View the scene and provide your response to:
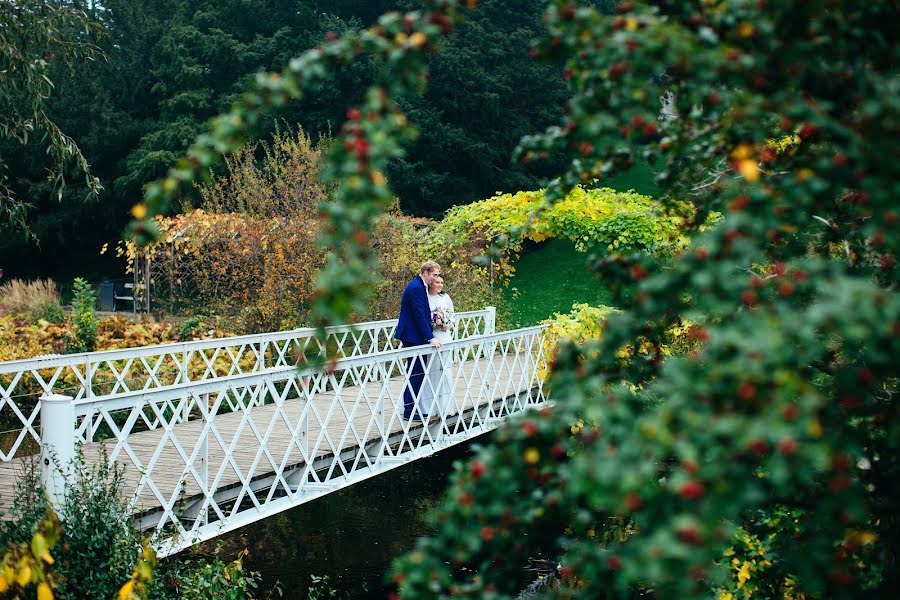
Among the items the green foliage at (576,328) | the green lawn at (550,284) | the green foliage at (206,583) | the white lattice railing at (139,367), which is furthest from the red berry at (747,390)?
the green lawn at (550,284)

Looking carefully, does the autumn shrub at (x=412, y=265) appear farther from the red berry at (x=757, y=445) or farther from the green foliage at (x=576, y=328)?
the red berry at (x=757, y=445)

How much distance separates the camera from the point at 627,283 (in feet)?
9.09

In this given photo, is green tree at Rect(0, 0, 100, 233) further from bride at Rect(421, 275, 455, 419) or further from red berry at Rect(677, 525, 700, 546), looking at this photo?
red berry at Rect(677, 525, 700, 546)

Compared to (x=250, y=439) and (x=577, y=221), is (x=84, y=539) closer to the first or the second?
(x=250, y=439)

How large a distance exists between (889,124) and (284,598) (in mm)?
6918

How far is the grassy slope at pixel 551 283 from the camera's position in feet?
74.9

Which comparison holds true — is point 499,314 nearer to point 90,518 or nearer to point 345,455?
point 345,455

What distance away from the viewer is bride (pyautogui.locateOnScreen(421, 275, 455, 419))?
319 inches

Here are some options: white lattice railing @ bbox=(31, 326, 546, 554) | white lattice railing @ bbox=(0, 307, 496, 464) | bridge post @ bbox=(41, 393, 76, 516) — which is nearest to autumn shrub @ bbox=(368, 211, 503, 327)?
white lattice railing @ bbox=(0, 307, 496, 464)

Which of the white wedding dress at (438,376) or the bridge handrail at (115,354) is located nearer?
the bridge handrail at (115,354)

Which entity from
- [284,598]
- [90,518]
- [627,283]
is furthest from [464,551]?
[284,598]

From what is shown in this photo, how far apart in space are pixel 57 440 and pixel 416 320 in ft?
11.9

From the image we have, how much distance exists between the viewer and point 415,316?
7891 millimetres

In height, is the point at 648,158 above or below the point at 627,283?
above
